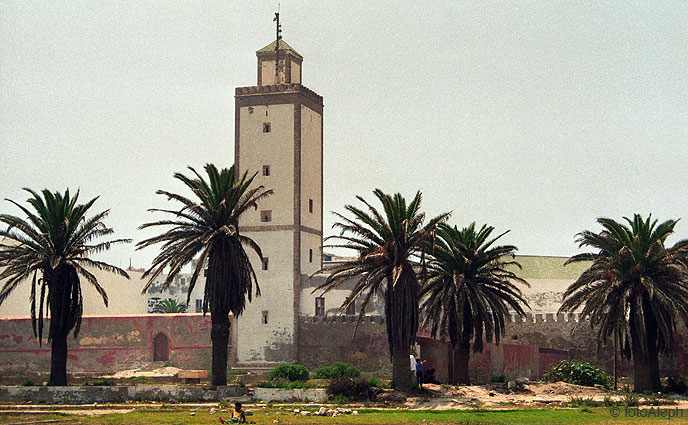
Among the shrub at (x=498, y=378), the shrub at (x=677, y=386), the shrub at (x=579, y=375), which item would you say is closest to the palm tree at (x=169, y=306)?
the shrub at (x=498, y=378)

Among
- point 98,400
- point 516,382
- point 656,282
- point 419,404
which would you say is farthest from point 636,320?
point 98,400

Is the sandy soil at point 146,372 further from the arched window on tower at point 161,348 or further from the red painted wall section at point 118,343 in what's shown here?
the arched window on tower at point 161,348

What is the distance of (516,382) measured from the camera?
3475cm

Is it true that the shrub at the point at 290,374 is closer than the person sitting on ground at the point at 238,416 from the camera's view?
No

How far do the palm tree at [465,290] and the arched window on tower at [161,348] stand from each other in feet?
65.3

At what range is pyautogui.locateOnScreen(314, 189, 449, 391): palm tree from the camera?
3400 cm

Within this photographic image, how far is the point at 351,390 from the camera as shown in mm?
32719

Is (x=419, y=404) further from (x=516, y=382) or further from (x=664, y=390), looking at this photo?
(x=664, y=390)

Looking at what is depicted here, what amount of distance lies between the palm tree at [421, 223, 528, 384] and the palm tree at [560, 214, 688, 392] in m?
3.26

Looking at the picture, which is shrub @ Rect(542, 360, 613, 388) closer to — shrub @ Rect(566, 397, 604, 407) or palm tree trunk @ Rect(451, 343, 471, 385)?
palm tree trunk @ Rect(451, 343, 471, 385)

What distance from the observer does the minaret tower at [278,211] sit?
53.6 m

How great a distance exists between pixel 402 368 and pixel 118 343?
2284 centimetres

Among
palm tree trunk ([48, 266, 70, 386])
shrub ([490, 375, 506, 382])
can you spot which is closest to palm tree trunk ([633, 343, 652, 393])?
shrub ([490, 375, 506, 382])

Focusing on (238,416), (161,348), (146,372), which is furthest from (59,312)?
(161,348)
